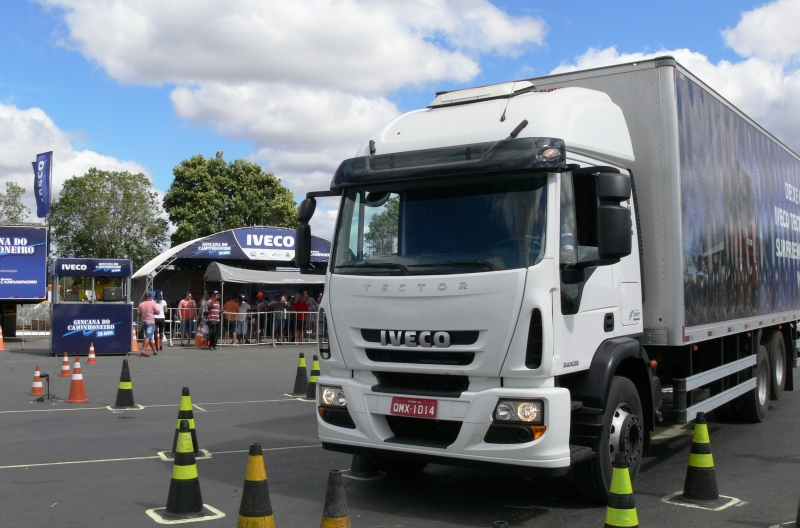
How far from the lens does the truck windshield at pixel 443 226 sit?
591cm

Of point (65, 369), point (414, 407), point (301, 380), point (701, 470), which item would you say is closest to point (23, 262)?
point (65, 369)

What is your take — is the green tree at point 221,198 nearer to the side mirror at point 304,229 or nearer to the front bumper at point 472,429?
the side mirror at point 304,229

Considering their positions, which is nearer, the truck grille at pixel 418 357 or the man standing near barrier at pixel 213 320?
the truck grille at pixel 418 357

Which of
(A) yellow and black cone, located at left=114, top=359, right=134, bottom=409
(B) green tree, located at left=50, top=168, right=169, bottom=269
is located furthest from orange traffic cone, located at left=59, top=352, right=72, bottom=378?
(B) green tree, located at left=50, top=168, right=169, bottom=269

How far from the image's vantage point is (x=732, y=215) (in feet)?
29.8

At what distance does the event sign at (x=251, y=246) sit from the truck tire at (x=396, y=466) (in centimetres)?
2396

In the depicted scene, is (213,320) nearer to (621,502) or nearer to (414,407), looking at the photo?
(414,407)

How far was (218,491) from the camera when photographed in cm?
716

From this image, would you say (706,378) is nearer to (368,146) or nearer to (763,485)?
(763,485)

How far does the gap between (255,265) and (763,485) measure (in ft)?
95.5

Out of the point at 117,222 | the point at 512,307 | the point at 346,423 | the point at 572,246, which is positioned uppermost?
the point at 117,222

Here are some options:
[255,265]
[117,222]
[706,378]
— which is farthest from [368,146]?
[117,222]

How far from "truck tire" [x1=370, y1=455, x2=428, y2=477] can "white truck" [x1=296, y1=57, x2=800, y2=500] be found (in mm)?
21

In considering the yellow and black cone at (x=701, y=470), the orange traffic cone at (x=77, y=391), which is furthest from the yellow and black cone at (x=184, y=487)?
the orange traffic cone at (x=77, y=391)
